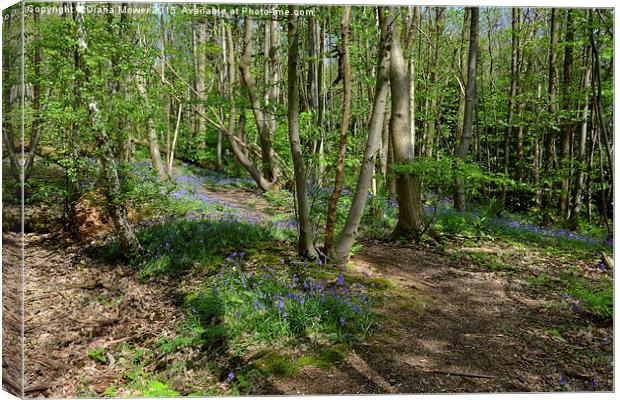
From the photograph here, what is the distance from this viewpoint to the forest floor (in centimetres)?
272

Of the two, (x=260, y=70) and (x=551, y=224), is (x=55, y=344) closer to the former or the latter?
(x=260, y=70)

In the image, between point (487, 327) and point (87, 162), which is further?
point (87, 162)

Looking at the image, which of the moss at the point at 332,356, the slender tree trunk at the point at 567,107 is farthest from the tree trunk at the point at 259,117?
the slender tree trunk at the point at 567,107

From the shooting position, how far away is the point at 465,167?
13.0ft

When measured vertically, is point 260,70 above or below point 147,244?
above

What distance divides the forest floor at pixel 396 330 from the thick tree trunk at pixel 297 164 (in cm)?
53

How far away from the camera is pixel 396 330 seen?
121 inches

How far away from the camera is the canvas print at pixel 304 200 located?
111 inches

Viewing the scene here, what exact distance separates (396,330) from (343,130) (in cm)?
173

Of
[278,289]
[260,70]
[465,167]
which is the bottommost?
[278,289]

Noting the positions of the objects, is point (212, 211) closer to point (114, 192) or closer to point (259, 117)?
point (114, 192)

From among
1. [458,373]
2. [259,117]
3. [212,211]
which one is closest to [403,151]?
[259,117]

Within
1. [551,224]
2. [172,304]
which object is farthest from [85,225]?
[551,224]

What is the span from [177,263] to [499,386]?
2646 mm
